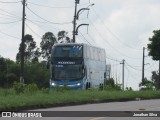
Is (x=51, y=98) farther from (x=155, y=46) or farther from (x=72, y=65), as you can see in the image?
(x=155, y=46)

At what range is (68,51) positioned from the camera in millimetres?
45844

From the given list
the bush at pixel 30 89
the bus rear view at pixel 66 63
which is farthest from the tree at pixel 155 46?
the bush at pixel 30 89

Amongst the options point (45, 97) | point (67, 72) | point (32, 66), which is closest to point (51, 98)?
point (45, 97)

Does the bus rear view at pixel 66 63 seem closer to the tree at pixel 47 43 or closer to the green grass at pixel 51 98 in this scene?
the green grass at pixel 51 98

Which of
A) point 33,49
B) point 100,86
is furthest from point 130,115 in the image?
point 33,49

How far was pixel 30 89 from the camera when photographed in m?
37.3

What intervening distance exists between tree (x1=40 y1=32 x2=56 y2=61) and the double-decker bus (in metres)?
64.6

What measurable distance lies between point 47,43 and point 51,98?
83631mm

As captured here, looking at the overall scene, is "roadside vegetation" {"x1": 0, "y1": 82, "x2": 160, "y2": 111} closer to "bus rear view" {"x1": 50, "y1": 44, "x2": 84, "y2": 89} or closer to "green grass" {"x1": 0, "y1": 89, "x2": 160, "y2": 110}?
"green grass" {"x1": 0, "y1": 89, "x2": 160, "y2": 110}

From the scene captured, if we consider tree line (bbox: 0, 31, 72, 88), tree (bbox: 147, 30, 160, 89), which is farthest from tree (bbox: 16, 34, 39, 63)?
tree (bbox: 147, 30, 160, 89)

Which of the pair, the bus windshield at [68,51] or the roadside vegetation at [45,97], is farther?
the bus windshield at [68,51]

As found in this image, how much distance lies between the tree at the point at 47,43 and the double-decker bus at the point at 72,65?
2542 inches

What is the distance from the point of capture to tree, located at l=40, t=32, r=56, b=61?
11388 cm

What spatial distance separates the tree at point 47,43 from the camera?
113875 millimetres
